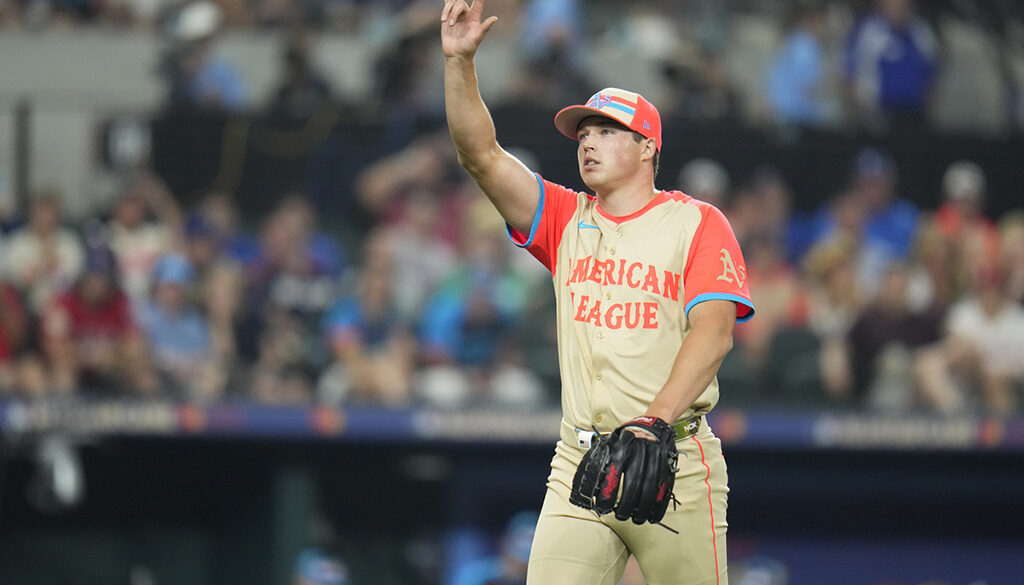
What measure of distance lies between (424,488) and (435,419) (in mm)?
944

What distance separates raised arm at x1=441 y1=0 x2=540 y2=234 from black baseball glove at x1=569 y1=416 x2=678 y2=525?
83 centimetres

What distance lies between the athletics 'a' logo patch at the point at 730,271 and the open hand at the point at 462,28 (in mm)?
949

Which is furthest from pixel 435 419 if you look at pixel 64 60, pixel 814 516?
pixel 64 60

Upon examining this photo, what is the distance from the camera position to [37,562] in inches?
343

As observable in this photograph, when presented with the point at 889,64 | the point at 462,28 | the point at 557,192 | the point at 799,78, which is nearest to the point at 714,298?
the point at 557,192

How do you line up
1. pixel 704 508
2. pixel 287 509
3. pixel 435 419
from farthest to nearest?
pixel 287 509
pixel 435 419
pixel 704 508

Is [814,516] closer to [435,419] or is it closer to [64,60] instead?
[435,419]

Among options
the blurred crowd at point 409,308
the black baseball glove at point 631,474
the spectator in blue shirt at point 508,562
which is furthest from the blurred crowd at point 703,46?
the black baseball glove at point 631,474

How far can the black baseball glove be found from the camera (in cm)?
380

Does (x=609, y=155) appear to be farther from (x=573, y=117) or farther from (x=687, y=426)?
(x=687, y=426)

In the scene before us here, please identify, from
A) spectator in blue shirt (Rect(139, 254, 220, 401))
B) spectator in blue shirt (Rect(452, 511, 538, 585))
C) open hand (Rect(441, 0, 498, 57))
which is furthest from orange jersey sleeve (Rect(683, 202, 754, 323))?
spectator in blue shirt (Rect(139, 254, 220, 401))

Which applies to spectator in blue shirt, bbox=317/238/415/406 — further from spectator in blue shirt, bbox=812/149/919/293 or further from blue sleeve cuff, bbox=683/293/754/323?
blue sleeve cuff, bbox=683/293/754/323

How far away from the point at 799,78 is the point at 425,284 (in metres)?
3.77

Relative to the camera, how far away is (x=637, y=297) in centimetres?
415
